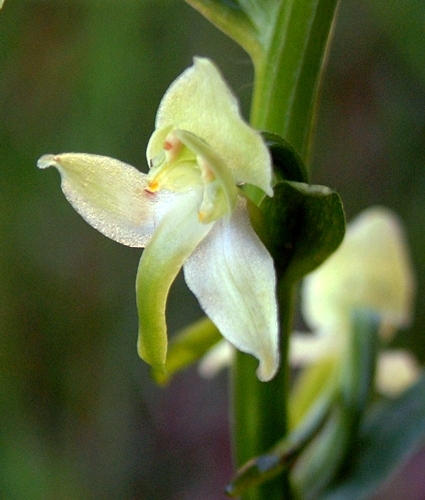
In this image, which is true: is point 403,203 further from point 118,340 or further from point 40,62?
point 40,62

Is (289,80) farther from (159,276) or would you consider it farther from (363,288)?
(363,288)

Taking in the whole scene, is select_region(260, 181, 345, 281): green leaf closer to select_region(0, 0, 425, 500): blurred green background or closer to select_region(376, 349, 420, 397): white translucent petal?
select_region(376, 349, 420, 397): white translucent petal

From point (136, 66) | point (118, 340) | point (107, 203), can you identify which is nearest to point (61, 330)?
point (118, 340)

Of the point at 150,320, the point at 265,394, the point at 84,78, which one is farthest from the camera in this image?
the point at 84,78

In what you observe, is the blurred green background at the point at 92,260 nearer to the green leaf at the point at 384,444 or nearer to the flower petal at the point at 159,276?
the green leaf at the point at 384,444

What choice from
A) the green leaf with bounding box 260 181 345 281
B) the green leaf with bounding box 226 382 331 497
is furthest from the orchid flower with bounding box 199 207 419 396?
the green leaf with bounding box 260 181 345 281

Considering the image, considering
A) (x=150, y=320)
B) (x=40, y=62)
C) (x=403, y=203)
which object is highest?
(x=150, y=320)

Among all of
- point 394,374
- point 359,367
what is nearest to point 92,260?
point 394,374
